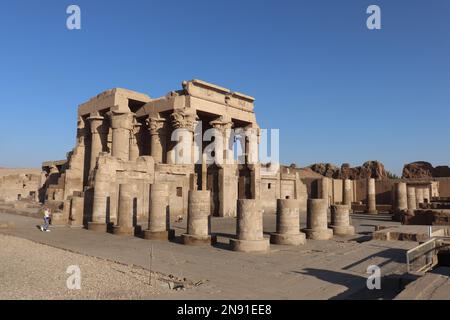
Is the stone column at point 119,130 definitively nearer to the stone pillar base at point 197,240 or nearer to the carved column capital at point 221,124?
the carved column capital at point 221,124

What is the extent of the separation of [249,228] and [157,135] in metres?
16.6

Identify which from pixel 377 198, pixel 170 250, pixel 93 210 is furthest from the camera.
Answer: pixel 377 198

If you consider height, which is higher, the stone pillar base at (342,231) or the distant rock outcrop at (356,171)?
the distant rock outcrop at (356,171)

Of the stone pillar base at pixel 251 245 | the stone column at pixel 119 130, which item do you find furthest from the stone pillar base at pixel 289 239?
the stone column at pixel 119 130

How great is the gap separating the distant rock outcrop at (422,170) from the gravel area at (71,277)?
48.1m

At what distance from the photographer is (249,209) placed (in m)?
10.8

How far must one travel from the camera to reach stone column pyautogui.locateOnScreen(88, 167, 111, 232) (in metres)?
15.4

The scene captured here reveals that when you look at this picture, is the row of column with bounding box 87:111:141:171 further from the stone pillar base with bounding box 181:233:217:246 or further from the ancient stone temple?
the stone pillar base with bounding box 181:233:217:246

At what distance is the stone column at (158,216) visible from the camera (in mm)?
12945

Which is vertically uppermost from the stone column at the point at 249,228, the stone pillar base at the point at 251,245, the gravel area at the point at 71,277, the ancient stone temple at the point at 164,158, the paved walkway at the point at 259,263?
the ancient stone temple at the point at 164,158

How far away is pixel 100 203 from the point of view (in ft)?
52.3

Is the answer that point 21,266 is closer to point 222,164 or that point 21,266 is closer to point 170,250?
point 170,250
